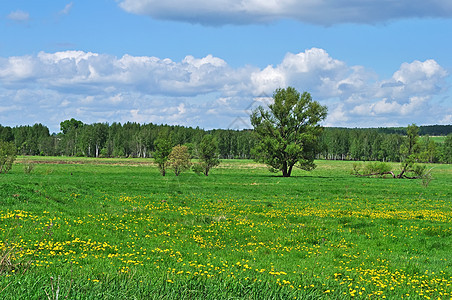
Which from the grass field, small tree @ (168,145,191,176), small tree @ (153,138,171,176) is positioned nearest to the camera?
the grass field

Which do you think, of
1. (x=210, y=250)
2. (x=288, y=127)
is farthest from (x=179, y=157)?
(x=210, y=250)

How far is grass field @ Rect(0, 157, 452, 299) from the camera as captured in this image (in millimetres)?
6711

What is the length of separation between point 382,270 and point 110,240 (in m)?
9.33

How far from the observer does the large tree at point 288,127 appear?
64250mm

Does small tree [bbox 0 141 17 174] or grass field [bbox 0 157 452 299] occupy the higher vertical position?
small tree [bbox 0 141 17 174]

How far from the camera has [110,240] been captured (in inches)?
553

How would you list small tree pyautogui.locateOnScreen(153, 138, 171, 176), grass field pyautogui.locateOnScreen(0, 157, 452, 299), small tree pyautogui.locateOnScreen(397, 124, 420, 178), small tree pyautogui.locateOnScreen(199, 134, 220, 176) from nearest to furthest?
1. grass field pyautogui.locateOnScreen(0, 157, 452, 299)
2. small tree pyautogui.locateOnScreen(153, 138, 171, 176)
3. small tree pyautogui.locateOnScreen(199, 134, 220, 176)
4. small tree pyautogui.locateOnScreen(397, 124, 420, 178)

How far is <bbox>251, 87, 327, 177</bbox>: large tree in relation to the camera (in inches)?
2530

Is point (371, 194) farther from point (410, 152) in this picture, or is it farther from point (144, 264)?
point (410, 152)

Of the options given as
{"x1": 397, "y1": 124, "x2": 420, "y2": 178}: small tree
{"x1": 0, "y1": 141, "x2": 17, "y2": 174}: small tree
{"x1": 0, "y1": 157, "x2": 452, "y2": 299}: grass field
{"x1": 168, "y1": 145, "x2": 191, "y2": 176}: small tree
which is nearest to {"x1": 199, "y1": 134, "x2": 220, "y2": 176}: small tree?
{"x1": 168, "y1": 145, "x2": 191, "y2": 176}: small tree

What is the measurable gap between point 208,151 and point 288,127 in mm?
14938

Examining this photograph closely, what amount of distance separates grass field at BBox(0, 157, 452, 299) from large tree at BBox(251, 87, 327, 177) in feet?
125

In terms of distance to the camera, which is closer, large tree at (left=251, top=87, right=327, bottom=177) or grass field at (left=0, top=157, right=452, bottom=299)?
grass field at (left=0, top=157, right=452, bottom=299)

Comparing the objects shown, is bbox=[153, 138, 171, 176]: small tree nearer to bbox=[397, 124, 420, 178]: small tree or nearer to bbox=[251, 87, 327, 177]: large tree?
bbox=[251, 87, 327, 177]: large tree
